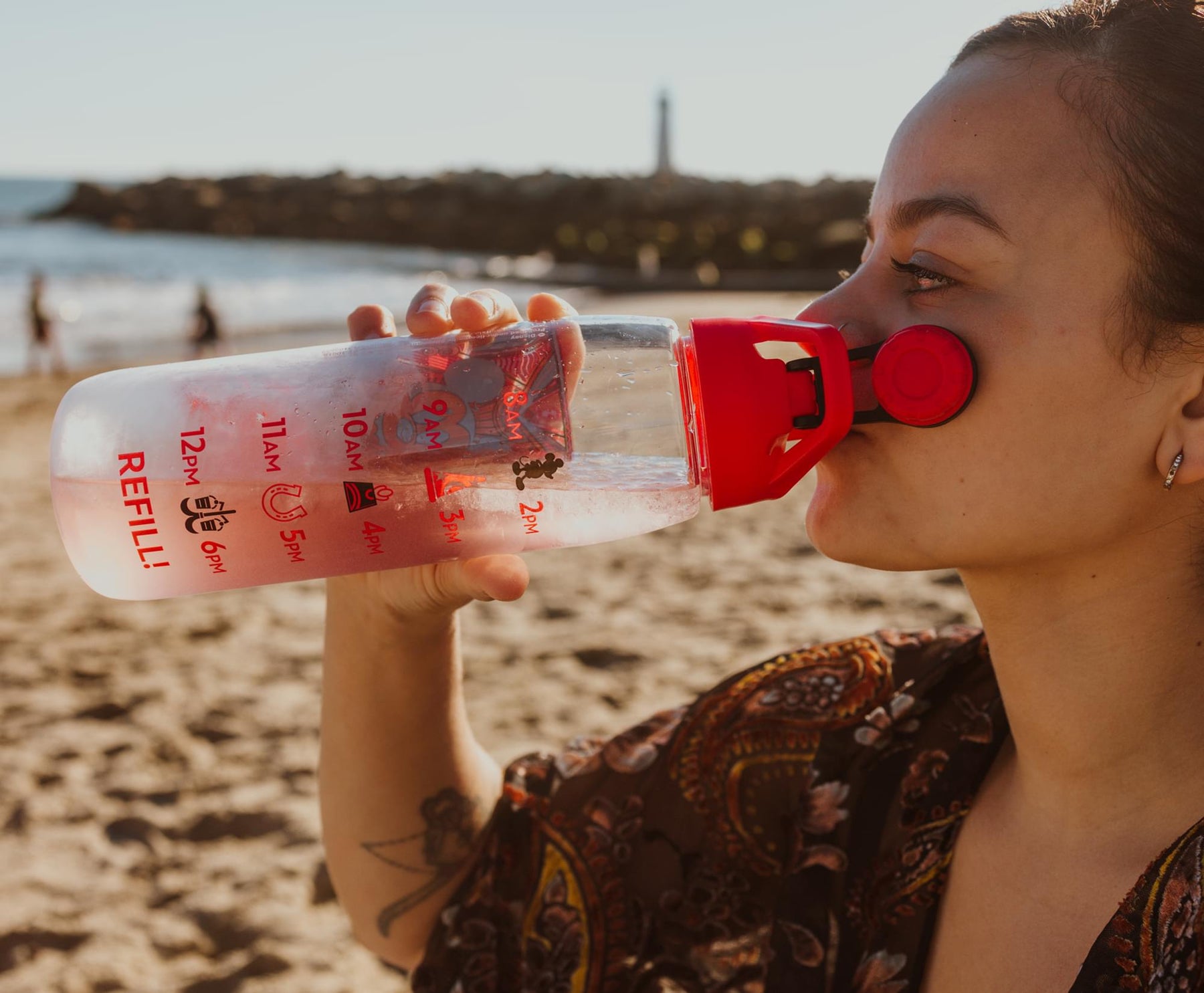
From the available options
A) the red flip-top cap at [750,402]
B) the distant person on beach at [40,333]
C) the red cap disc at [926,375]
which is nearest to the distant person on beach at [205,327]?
the distant person on beach at [40,333]

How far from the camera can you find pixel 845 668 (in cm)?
168

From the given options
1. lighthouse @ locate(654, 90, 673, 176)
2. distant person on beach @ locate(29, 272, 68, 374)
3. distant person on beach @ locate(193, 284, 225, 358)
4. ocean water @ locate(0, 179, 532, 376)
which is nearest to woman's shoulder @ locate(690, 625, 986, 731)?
ocean water @ locate(0, 179, 532, 376)

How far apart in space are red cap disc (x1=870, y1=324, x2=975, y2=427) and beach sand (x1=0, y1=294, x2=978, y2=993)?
0.90 metres

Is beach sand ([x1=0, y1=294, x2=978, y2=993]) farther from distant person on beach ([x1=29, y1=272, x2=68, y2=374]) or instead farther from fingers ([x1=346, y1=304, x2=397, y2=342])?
distant person on beach ([x1=29, y1=272, x2=68, y2=374])

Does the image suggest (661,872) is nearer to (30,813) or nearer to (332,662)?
(332,662)

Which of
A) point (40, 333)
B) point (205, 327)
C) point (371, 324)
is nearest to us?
point (371, 324)

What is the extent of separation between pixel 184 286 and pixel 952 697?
2699 cm

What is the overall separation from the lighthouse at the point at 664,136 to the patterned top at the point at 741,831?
52189 millimetres

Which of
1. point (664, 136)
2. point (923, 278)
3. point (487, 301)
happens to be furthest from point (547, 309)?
point (664, 136)

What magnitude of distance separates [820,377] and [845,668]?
22.6 inches

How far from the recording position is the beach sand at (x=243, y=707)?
2648 millimetres

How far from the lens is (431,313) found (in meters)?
1.44

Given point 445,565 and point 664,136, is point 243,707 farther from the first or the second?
point 664,136

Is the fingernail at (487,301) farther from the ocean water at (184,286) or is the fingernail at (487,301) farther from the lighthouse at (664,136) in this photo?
the lighthouse at (664,136)
